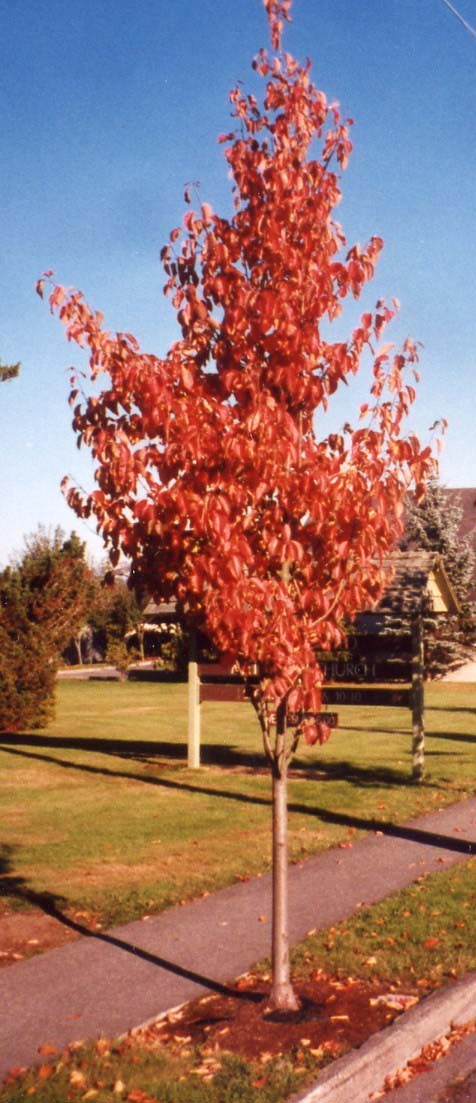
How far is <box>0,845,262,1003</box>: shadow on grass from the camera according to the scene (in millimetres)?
5984

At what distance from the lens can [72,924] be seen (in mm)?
7465

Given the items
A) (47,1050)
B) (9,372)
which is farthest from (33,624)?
(47,1050)

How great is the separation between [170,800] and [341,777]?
3.20m

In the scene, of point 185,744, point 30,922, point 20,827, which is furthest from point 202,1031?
point 185,744

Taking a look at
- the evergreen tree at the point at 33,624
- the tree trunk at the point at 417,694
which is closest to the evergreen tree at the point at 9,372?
the evergreen tree at the point at 33,624

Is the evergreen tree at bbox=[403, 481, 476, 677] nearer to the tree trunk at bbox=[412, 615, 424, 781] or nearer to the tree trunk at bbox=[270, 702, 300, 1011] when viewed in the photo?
the tree trunk at bbox=[412, 615, 424, 781]

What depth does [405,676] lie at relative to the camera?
557 inches

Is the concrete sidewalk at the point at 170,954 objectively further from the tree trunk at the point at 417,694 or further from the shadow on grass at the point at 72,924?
the tree trunk at the point at 417,694

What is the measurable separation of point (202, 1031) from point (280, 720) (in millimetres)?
1749

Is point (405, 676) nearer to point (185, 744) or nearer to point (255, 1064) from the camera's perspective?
point (185, 744)

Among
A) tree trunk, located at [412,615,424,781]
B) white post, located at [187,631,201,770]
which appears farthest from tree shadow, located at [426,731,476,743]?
white post, located at [187,631,201,770]

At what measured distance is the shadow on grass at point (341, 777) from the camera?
1030 centimetres

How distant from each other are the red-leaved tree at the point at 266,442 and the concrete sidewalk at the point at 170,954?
94 centimetres

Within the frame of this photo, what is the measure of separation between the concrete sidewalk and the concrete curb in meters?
0.12
